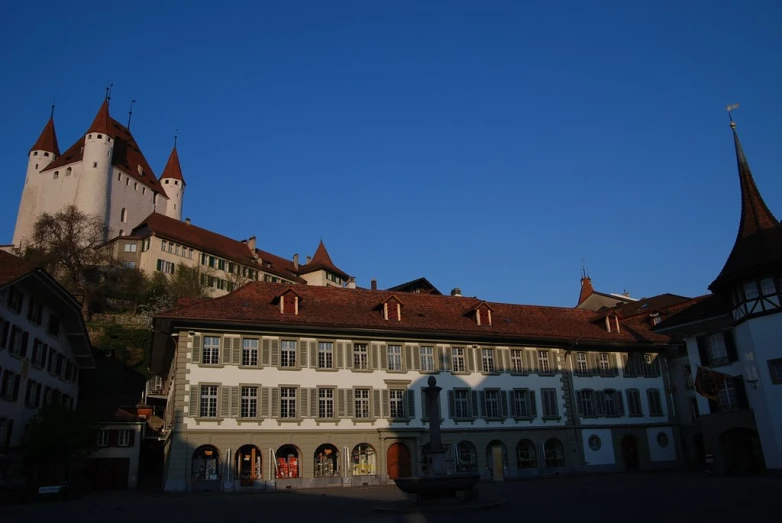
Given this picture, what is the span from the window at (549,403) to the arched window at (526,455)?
7.27 ft

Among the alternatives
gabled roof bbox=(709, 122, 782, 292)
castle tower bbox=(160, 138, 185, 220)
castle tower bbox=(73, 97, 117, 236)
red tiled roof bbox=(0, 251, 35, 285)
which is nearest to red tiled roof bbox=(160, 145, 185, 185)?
castle tower bbox=(160, 138, 185, 220)

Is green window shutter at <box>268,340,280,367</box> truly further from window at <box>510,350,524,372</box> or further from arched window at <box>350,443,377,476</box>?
window at <box>510,350,524,372</box>

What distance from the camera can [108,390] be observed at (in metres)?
60.5

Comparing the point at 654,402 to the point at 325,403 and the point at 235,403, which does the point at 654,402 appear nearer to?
the point at 325,403

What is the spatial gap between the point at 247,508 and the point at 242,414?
11.9m

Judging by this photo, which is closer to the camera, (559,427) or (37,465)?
(37,465)

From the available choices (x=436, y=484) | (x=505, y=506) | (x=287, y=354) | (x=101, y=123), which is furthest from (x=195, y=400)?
(x=101, y=123)

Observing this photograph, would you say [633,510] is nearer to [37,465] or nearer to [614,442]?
[614,442]

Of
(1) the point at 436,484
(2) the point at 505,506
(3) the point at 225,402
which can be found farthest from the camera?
(3) the point at 225,402

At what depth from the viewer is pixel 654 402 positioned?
49156 mm

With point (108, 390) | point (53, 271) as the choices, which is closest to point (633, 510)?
point (108, 390)

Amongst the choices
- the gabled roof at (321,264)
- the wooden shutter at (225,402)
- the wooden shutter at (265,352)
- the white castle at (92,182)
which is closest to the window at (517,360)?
the wooden shutter at (265,352)

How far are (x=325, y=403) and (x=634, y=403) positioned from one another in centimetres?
2190

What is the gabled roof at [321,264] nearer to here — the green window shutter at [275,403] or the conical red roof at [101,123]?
the conical red roof at [101,123]
